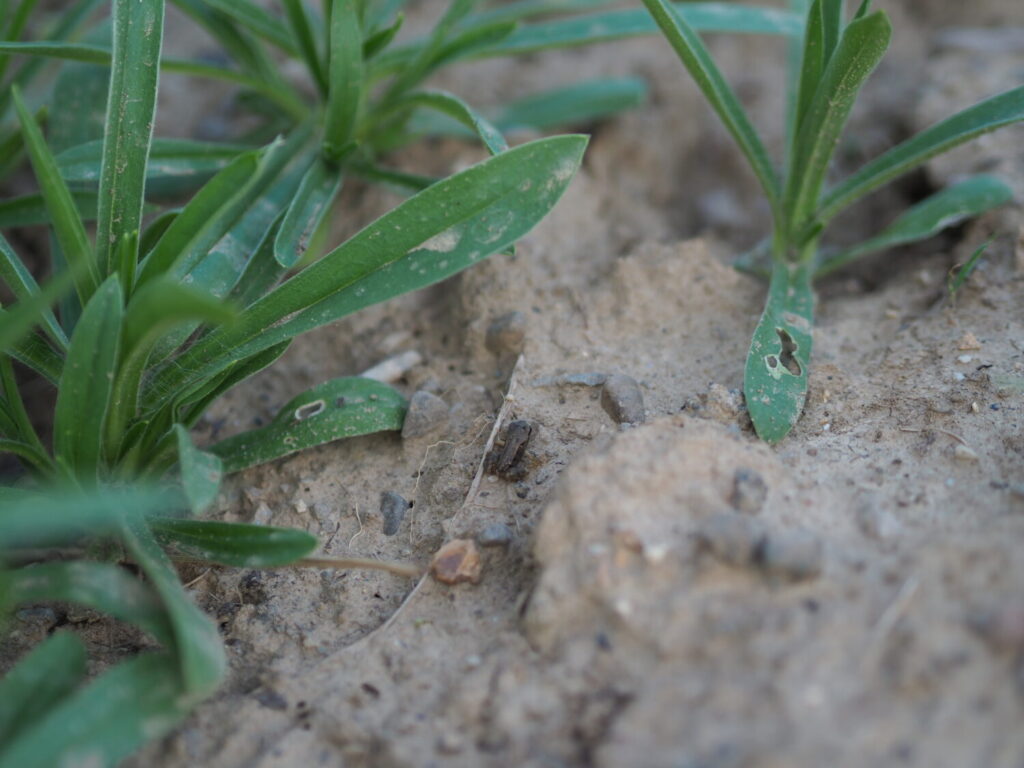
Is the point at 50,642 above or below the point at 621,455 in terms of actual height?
below

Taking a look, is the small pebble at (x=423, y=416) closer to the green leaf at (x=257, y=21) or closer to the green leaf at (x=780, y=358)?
the green leaf at (x=780, y=358)

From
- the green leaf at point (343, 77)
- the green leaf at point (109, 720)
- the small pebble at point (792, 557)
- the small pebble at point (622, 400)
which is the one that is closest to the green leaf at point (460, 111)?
the green leaf at point (343, 77)

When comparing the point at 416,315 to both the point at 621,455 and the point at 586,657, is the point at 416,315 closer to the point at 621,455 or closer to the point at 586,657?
the point at 621,455

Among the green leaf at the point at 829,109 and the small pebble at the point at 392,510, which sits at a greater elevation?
the green leaf at the point at 829,109

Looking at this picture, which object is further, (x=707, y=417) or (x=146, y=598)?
(x=707, y=417)

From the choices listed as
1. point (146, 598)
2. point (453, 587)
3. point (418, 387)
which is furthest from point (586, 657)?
point (418, 387)

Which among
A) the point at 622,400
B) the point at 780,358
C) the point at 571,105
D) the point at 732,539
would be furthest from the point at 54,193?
the point at 571,105

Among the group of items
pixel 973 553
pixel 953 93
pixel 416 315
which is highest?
pixel 953 93
